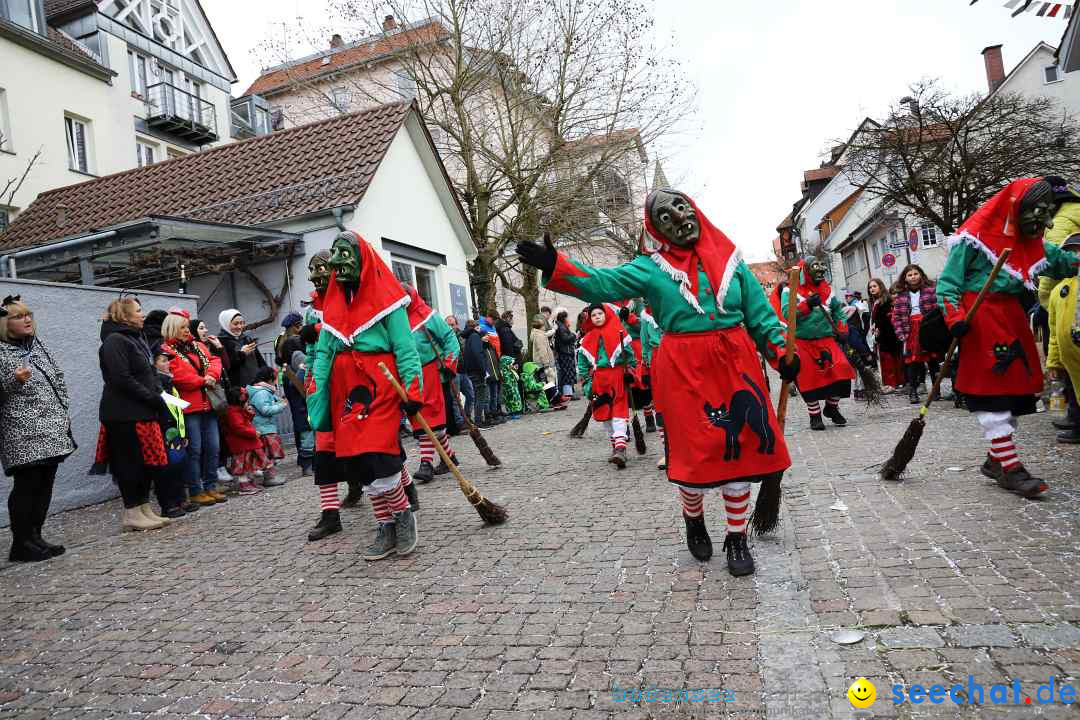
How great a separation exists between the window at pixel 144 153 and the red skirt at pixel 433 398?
2141 cm

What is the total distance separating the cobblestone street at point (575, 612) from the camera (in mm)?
2898

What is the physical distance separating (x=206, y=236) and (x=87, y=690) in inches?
380

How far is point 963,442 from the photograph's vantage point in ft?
23.5

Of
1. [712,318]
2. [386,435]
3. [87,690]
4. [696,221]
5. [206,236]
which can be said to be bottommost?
[87,690]

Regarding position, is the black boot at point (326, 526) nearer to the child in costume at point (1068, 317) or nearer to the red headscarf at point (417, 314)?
the red headscarf at point (417, 314)

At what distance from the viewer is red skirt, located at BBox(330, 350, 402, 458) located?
4887 mm

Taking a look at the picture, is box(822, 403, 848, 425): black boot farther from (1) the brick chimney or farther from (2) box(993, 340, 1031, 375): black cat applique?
(1) the brick chimney

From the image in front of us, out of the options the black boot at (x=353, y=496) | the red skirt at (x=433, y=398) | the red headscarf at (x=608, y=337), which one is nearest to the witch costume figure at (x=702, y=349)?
the red skirt at (x=433, y=398)

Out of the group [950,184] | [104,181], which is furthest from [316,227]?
[950,184]

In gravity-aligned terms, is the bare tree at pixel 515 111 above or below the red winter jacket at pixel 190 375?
above

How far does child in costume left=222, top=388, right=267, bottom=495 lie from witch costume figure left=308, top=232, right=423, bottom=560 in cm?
362

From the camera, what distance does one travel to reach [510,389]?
1563 centimetres

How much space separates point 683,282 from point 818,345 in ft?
17.3

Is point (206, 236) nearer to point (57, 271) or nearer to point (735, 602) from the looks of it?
point (57, 271)
